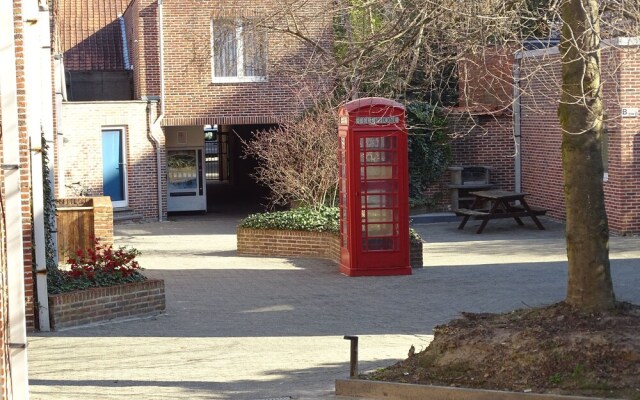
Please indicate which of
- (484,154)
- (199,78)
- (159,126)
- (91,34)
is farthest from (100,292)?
(91,34)

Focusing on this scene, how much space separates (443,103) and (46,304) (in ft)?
60.5

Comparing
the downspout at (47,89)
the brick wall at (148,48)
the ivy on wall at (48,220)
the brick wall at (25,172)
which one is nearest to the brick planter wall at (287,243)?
the downspout at (47,89)

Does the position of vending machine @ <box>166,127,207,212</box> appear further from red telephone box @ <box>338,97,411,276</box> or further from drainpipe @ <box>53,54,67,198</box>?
red telephone box @ <box>338,97,411,276</box>

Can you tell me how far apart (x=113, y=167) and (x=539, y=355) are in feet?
77.1

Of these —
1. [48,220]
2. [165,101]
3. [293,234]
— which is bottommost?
[293,234]

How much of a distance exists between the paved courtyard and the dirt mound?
3.75 feet

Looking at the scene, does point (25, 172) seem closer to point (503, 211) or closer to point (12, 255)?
point (12, 255)

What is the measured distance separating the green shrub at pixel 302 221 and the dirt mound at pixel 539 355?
10.7m

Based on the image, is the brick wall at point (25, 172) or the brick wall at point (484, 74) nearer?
the brick wall at point (484, 74)

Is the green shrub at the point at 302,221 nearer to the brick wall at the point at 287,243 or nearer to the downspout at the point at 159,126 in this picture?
the brick wall at the point at 287,243

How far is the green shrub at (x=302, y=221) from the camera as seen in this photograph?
818 inches

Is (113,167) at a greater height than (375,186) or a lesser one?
greater

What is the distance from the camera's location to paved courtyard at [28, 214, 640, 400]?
10.5 m

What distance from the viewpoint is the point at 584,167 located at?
30.2 ft
